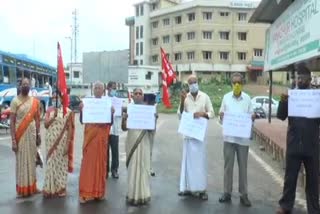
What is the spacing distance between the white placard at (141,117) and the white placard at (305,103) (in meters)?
2.17

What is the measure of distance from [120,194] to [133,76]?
5053 cm

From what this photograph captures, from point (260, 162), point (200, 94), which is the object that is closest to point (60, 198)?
point (200, 94)

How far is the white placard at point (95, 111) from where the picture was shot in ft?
27.3

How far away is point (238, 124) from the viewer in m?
8.30

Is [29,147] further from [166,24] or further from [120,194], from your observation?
[166,24]

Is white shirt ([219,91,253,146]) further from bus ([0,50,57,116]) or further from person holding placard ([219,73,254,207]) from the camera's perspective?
bus ([0,50,57,116])

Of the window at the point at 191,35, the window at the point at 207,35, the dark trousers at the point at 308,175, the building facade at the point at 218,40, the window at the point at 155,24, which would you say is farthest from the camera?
the window at the point at 155,24

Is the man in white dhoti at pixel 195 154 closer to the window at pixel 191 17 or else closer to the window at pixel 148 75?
the window at pixel 148 75

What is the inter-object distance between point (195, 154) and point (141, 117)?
115cm

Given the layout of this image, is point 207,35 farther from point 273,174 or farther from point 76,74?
point 273,174

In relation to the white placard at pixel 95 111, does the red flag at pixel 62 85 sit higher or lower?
Result: higher

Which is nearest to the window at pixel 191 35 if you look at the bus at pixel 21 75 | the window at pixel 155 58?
the window at pixel 155 58

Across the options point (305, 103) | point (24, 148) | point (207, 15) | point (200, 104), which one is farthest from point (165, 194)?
point (207, 15)

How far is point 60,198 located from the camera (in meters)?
8.60
